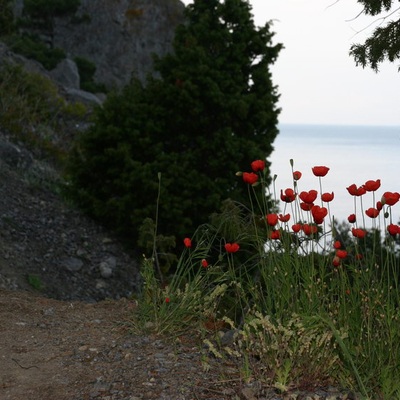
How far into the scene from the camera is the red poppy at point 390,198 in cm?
432

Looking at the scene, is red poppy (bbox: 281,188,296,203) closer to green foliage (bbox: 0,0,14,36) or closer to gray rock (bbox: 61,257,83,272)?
gray rock (bbox: 61,257,83,272)

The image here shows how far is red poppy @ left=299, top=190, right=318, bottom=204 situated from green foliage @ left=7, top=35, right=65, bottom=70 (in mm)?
23547

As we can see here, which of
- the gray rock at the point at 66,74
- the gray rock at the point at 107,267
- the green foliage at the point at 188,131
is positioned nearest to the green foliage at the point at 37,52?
the gray rock at the point at 66,74

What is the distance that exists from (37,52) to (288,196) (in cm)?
2482

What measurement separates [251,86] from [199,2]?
1.82m

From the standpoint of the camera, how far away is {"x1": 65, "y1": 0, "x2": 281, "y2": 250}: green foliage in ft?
39.5

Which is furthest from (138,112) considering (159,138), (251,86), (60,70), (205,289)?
(60,70)

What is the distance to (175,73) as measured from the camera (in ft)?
41.4

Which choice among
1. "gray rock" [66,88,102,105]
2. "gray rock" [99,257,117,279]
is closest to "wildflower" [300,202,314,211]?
"gray rock" [99,257,117,279]

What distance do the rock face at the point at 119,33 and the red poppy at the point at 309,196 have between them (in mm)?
28224

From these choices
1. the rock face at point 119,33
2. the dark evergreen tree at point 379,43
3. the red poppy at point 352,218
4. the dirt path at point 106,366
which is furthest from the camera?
the rock face at point 119,33

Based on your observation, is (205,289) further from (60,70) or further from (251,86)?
(60,70)

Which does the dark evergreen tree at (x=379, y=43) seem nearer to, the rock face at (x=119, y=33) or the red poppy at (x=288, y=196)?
the red poppy at (x=288, y=196)

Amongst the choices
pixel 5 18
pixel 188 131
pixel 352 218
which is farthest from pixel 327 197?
pixel 5 18
